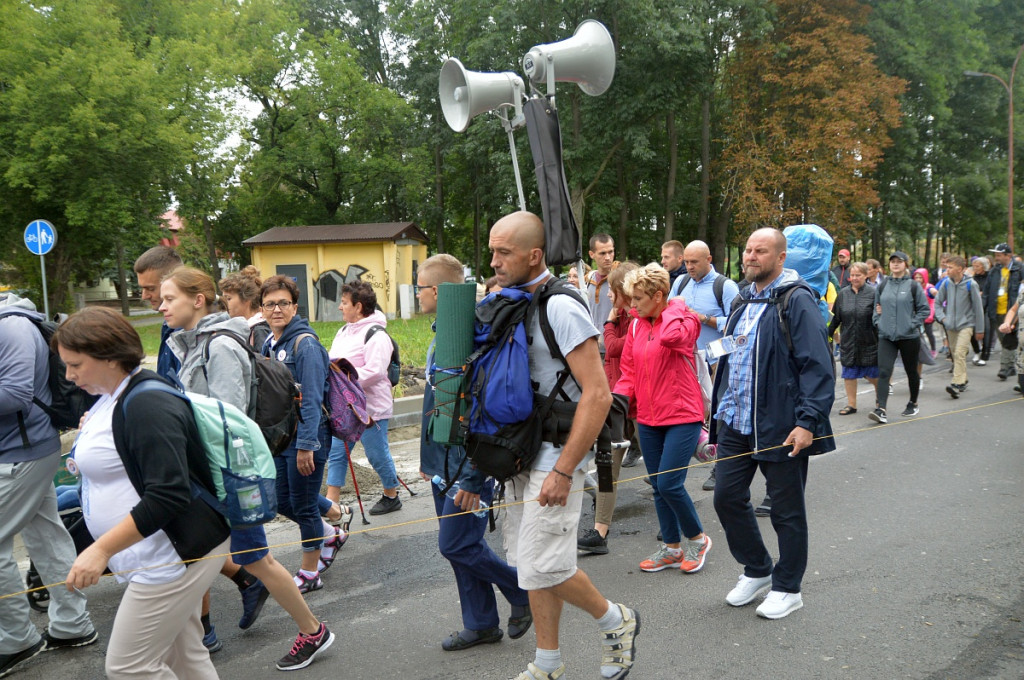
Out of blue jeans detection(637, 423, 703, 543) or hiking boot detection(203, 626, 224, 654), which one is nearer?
hiking boot detection(203, 626, 224, 654)

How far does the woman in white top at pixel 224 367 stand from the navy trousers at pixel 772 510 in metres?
2.10

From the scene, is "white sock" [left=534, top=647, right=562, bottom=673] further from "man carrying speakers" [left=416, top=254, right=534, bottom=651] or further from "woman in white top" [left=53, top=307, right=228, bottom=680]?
"woman in white top" [left=53, top=307, right=228, bottom=680]

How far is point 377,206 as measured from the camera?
4025 centimetres

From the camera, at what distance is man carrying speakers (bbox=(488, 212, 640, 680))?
2.87m

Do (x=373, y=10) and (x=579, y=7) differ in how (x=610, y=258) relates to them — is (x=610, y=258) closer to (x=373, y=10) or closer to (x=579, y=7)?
(x=579, y=7)

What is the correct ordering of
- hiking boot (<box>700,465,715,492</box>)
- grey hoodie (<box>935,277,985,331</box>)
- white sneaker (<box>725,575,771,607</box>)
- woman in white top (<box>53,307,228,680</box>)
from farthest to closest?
grey hoodie (<box>935,277,985,331</box>) → hiking boot (<box>700,465,715,492</box>) → white sneaker (<box>725,575,771,607</box>) → woman in white top (<box>53,307,228,680</box>)

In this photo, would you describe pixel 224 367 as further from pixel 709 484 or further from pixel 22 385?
pixel 709 484

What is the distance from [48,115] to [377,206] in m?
18.1

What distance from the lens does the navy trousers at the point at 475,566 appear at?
3.59 metres

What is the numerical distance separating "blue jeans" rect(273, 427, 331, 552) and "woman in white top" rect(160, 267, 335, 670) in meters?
0.79

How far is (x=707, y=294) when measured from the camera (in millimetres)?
6551

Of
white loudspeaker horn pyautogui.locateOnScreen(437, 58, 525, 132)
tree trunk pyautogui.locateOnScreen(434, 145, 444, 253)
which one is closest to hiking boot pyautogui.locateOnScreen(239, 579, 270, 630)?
white loudspeaker horn pyautogui.locateOnScreen(437, 58, 525, 132)

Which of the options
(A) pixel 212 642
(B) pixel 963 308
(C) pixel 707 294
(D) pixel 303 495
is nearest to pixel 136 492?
(A) pixel 212 642

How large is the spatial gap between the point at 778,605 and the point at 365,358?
10.5ft
